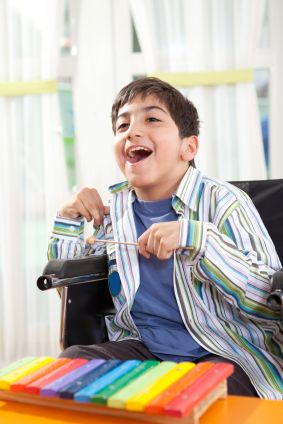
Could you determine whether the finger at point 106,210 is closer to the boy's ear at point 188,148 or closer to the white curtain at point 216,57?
the boy's ear at point 188,148

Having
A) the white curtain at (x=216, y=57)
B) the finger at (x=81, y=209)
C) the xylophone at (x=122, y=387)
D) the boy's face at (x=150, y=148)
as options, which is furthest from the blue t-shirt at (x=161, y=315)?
the white curtain at (x=216, y=57)

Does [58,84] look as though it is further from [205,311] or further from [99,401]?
[99,401]

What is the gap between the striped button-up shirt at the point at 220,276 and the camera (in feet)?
4.89

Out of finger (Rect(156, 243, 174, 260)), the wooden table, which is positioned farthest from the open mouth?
the wooden table

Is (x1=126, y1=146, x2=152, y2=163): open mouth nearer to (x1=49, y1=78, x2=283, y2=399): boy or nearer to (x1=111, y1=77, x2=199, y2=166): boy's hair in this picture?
(x1=49, y1=78, x2=283, y2=399): boy

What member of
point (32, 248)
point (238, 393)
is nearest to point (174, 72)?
point (32, 248)

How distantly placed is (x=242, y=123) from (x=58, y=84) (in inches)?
38.2

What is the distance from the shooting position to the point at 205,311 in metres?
1.60

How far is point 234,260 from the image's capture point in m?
1.49

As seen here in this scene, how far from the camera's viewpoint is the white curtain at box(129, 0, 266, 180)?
283 cm

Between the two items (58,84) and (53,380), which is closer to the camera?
(53,380)

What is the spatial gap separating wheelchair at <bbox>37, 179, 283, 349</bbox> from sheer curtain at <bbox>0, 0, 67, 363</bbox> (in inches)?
53.0

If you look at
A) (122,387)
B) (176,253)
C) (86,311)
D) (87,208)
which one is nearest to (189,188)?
(176,253)

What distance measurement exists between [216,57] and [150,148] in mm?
1292
